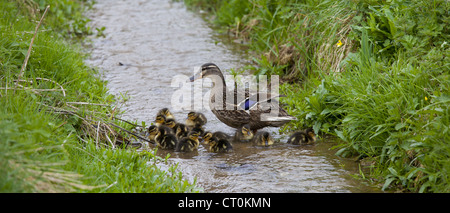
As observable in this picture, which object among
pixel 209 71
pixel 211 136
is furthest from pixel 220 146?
pixel 209 71

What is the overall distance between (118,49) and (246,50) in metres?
2.24

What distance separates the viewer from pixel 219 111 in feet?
20.6

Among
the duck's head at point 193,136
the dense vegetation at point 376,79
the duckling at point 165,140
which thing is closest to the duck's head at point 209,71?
the dense vegetation at point 376,79

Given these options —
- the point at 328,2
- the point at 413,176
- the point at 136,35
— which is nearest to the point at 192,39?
the point at 136,35

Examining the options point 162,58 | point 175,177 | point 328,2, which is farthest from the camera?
point 162,58

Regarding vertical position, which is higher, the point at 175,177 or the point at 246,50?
the point at 246,50

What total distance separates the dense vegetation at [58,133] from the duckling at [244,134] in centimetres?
108

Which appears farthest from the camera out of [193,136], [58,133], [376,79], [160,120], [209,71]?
[209,71]

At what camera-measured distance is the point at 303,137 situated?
5543mm

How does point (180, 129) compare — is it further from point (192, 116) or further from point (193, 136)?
point (193, 136)

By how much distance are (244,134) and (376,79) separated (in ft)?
5.12

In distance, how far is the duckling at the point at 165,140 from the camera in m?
5.60
